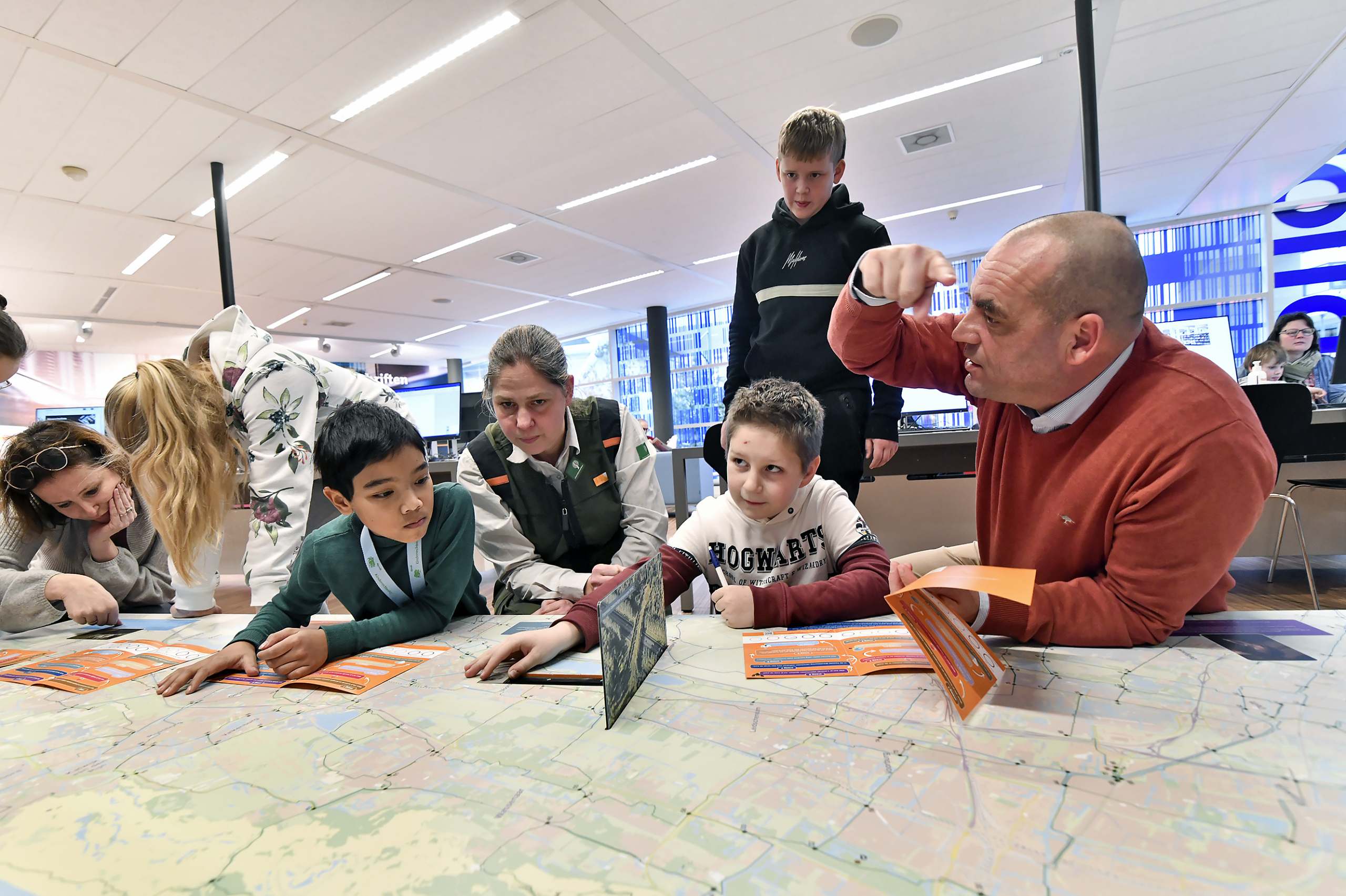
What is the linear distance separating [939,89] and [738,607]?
3.66 m

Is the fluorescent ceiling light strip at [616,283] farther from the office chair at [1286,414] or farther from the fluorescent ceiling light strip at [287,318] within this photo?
the office chair at [1286,414]

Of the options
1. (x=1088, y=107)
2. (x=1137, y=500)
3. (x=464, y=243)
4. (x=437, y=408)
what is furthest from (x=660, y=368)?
(x=1137, y=500)

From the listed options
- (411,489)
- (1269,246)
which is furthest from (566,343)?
(411,489)

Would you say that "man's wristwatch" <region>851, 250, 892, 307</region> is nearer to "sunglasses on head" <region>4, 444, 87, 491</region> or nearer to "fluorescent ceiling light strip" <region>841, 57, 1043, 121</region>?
"sunglasses on head" <region>4, 444, 87, 491</region>

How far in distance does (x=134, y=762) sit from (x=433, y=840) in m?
0.39

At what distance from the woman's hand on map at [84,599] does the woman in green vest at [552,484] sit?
0.71m

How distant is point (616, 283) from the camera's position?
289 inches

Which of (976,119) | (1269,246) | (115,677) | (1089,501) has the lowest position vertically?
(115,677)

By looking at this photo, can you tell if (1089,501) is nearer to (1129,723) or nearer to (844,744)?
(1129,723)

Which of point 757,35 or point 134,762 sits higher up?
point 757,35

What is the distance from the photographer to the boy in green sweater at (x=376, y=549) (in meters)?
0.97

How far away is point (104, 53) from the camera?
8.71ft

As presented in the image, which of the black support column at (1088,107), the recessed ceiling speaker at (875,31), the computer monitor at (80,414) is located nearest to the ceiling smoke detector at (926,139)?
the recessed ceiling speaker at (875,31)

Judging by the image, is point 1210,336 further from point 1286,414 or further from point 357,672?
point 357,672
